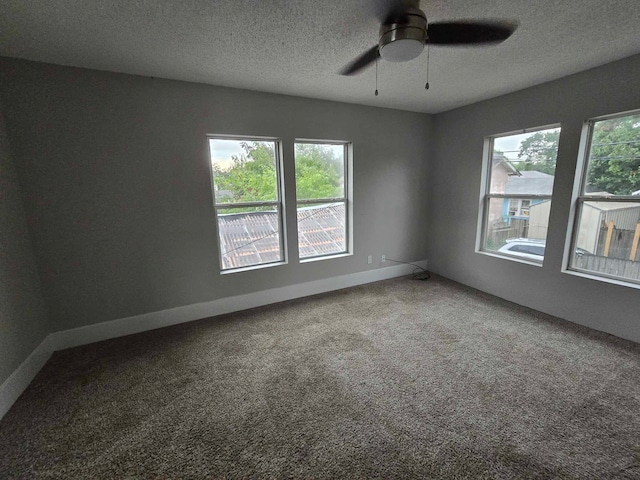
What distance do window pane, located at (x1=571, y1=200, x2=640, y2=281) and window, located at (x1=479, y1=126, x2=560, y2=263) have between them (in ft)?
1.03

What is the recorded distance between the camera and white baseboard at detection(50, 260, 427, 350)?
2551 mm

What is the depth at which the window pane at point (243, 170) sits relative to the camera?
298 cm

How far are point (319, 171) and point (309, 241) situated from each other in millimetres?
957

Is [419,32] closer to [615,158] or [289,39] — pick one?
[289,39]

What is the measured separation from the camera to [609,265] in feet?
8.41

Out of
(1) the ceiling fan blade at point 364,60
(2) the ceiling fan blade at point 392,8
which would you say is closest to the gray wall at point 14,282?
(1) the ceiling fan blade at point 364,60

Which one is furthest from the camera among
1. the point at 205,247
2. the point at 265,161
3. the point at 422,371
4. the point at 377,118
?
the point at 377,118

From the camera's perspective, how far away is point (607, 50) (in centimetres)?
212

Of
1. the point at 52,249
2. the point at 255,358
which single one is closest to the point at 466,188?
the point at 255,358

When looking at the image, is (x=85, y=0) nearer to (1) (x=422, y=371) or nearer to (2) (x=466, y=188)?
(1) (x=422, y=371)

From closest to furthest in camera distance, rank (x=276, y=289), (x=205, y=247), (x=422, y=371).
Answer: (x=422, y=371) → (x=205, y=247) → (x=276, y=289)

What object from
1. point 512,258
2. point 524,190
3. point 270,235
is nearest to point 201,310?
point 270,235

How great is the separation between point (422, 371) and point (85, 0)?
3.29m

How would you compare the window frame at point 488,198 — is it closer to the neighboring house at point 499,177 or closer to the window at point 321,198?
the neighboring house at point 499,177
